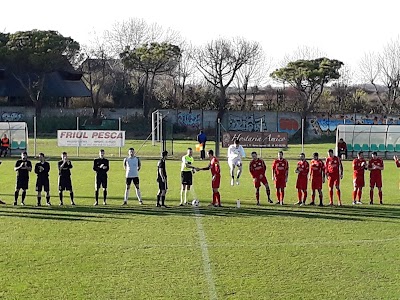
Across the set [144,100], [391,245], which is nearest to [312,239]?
[391,245]

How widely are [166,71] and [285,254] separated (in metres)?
60.8

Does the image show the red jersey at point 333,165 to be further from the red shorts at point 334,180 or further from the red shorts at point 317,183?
the red shorts at point 317,183

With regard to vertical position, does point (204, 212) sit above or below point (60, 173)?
below

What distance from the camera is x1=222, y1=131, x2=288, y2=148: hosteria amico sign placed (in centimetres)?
4309

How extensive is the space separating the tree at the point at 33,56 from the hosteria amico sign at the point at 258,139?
28.9m

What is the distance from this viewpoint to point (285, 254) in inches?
527

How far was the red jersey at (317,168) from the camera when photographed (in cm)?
2034

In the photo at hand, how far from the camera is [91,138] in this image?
42.7 metres

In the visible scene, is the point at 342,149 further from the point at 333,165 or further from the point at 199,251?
the point at 199,251

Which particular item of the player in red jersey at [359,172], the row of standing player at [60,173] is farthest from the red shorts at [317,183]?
the row of standing player at [60,173]

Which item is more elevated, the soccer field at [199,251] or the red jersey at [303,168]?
the red jersey at [303,168]

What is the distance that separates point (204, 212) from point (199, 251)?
543 cm

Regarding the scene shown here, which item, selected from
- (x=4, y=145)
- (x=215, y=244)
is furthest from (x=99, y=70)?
(x=215, y=244)

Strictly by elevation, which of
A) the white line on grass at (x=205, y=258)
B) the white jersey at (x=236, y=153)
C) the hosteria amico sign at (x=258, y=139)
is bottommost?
the white line on grass at (x=205, y=258)
